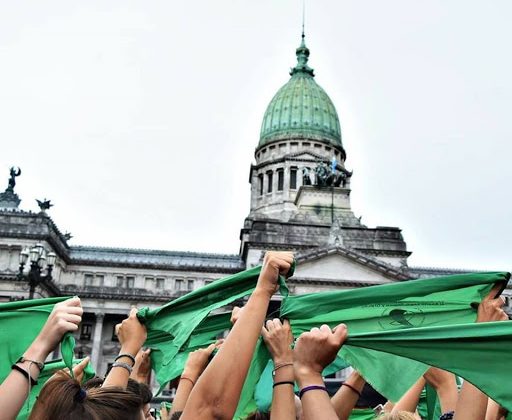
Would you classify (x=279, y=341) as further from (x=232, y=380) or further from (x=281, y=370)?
(x=232, y=380)

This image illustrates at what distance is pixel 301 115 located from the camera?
82.3 metres

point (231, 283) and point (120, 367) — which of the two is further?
point (231, 283)

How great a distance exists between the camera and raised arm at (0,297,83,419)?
3.63 meters

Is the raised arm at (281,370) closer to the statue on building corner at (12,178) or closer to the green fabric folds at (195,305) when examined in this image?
the green fabric folds at (195,305)

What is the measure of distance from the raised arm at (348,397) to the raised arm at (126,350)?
171 cm

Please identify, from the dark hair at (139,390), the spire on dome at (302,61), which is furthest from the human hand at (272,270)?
the spire on dome at (302,61)

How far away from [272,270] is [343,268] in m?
53.2

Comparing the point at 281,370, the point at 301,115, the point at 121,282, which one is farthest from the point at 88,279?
the point at 281,370

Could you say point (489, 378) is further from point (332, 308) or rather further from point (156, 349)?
point (156, 349)

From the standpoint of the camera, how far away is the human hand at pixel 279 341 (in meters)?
4.01

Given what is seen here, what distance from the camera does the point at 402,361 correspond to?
522 centimetres

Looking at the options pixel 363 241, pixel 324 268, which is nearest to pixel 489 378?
pixel 324 268

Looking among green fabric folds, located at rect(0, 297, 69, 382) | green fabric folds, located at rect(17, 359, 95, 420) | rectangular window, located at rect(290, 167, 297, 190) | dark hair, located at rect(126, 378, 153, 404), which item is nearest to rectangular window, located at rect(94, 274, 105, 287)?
rectangular window, located at rect(290, 167, 297, 190)

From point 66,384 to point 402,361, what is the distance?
9.37 ft
